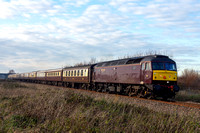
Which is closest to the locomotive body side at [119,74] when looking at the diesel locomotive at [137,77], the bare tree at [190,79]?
the diesel locomotive at [137,77]

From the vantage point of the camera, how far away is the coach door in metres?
15.9

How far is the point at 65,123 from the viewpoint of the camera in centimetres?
625

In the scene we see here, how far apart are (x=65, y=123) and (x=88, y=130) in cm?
82

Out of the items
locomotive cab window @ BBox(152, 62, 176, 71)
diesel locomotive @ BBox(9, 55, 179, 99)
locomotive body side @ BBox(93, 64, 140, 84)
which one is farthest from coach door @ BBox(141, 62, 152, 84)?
locomotive body side @ BBox(93, 64, 140, 84)

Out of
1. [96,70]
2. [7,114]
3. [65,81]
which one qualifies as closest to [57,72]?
[65,81]

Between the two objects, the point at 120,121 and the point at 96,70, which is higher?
the point at 96,70

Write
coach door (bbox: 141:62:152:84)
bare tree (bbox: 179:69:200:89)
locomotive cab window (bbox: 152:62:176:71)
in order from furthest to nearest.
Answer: bare tree (bbox: 179:69:200:89) < coach door (bbox: 141:62:152:84) < locomotive cab window (bbox: 152:62:176:71)

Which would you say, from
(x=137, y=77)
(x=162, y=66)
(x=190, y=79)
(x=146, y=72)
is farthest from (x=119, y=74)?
(x=190, y=79)

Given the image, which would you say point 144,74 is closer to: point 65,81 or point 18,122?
point 18,122

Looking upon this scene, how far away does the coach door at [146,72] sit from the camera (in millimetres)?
15888

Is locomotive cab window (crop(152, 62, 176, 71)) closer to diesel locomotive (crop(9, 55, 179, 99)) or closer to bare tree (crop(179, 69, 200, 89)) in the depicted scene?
diesel locomotive (crop(9, 55, 179, 99))

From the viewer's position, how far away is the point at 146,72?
16188 mm

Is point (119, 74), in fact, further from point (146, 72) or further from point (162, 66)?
point (162, 66)

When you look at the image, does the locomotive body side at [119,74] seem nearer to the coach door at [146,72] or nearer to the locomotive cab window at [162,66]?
the coach door at [146,72]
